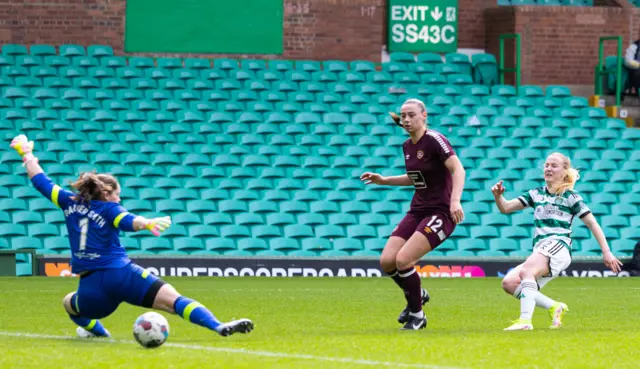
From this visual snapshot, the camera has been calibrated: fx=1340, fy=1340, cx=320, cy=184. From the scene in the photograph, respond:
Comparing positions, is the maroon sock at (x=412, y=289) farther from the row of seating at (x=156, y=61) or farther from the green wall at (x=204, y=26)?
the green wall at (x=204, y=26)

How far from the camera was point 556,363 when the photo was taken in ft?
25.6

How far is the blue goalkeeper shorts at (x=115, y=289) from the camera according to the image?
887 cm

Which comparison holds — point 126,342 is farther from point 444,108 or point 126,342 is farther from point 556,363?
point 444,108

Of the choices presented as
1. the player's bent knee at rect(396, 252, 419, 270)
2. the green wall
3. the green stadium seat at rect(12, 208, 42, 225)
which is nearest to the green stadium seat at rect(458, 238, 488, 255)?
the green stadium seat at rect(12, 208, 42, 225)

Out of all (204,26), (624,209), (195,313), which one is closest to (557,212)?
(195,313)

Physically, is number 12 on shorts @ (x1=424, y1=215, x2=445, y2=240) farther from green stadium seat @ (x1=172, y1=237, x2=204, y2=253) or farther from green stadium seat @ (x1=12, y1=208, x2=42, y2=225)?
green stadium seat @ (x1=12, y1=208, x2=42, y2=225)

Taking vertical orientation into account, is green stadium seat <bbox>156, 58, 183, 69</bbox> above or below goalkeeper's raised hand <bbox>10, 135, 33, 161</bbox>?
below

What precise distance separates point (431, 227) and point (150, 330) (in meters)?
2.87

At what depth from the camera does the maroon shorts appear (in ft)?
34.3

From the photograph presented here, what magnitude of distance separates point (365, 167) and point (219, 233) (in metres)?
3.08

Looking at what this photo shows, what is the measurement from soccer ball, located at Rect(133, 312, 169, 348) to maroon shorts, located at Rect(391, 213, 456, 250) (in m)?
2.73

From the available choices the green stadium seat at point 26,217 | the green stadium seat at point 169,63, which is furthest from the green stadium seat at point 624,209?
the green stadium seat at point 26,217

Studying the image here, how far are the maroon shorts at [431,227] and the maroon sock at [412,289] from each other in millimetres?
292

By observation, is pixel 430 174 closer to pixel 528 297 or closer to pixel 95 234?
pixel 528 297
